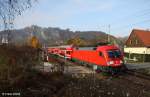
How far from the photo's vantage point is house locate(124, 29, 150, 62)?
5272cm

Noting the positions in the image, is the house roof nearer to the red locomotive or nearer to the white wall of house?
the white wall of house

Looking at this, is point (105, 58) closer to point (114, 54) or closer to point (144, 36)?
point (114, 54)

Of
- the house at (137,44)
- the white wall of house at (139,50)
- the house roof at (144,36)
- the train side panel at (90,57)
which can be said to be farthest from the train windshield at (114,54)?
the house roof at (144,36)

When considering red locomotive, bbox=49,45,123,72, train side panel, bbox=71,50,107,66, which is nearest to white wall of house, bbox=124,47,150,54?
train side panel, bbox=71,50,107,66

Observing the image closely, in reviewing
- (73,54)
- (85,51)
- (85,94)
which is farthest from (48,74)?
(73,54)

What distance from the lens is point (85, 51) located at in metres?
32.8

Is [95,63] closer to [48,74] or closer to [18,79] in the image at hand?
[48,74]

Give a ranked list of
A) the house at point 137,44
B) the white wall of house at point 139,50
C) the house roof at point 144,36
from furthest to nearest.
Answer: the house roof at point 144,36 → the white wall of house at point 139,50 → the house at point 137,44

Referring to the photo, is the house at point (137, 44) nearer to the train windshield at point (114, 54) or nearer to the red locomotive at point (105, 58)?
the red locomotive at point (105, 58)

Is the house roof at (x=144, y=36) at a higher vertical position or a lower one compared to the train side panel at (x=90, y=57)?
higher

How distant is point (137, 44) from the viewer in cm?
5788

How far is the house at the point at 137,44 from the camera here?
2076 inches

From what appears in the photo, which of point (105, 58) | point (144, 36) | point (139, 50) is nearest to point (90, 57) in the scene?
point (105, 58)

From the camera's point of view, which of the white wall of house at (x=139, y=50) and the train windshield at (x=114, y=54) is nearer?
the train windshield at (x=114, y=54)
